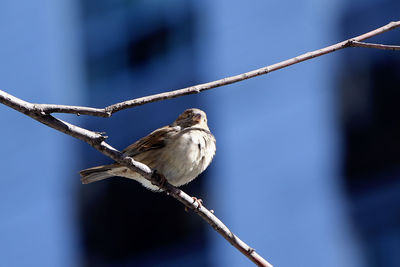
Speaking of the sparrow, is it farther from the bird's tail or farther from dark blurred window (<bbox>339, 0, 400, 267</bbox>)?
dark blurred window (<bbox>339, 0, 400, 267</bbox>)

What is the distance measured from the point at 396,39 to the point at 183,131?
8.20m

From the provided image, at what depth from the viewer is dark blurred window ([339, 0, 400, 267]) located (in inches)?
480

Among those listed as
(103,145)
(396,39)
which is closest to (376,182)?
(396,39)

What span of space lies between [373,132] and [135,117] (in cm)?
503

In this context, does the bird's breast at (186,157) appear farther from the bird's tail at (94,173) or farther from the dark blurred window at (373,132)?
the dark blurred window at (373,132)

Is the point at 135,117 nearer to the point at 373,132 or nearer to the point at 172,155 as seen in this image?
the point at 373,132

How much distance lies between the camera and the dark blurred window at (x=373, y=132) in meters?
12.2

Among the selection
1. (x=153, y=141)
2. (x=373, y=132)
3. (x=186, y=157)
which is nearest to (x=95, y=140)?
(x=186, y=157)

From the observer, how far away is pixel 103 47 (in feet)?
55.9

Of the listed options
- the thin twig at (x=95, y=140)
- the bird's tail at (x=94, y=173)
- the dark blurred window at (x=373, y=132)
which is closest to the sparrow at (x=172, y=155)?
the bird's tail at (x=94, y=173)

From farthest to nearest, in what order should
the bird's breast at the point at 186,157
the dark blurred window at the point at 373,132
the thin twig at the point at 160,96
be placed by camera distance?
the dark blurred window at the point at 373,132 → the bird's breast at the point at 186,157 → the thin twig at the point at 160,96

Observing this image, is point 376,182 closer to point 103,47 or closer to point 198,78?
point 198,78

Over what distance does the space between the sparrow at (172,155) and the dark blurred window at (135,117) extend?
8815mm

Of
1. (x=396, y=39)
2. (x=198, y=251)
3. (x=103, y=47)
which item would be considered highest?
(x=103, y=47)
